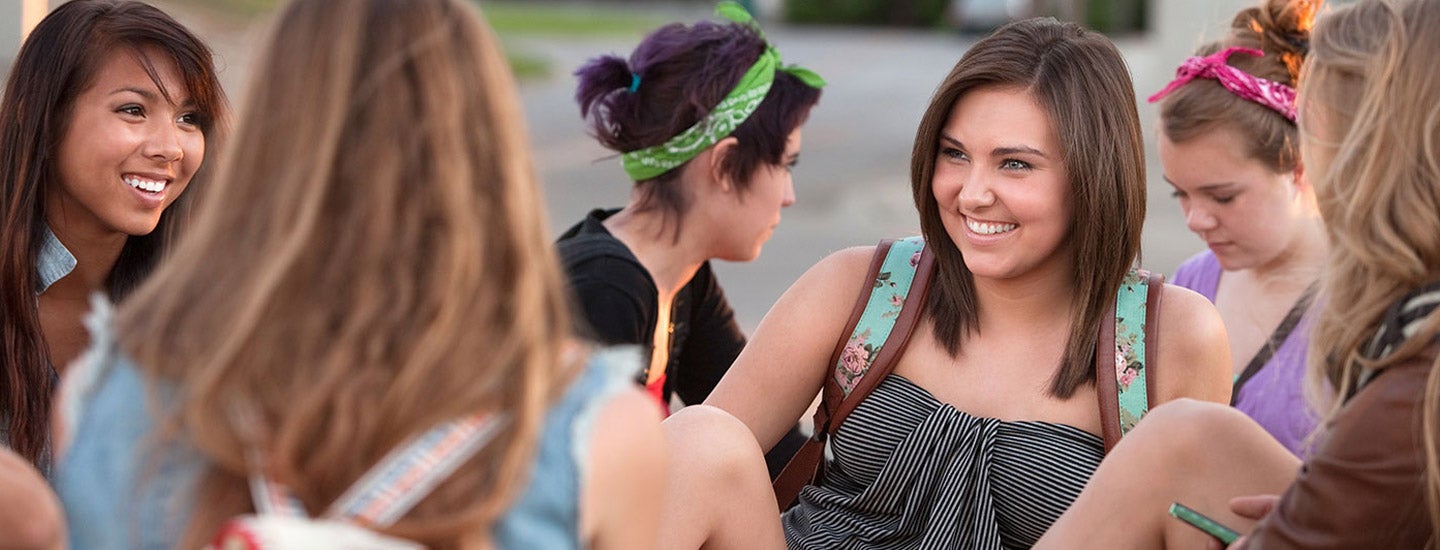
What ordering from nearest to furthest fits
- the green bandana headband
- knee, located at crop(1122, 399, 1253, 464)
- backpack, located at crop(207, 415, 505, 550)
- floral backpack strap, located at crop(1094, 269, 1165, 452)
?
1. backpack, located at crop(207, 415, 505, 550)
2. knee, located at crop(1122, 399, 1253, 464)
3. floral backpack strap, located at crop(1094, 269, 1165, 452)
4. the green bandana headband

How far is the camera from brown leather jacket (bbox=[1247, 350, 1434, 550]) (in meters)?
1.92

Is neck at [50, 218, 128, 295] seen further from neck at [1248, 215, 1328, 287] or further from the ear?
neck at [1248, 215, 1328, 287]

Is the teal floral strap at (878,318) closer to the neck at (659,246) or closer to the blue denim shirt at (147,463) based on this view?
the neck at (659,246)

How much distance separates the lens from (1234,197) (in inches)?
141

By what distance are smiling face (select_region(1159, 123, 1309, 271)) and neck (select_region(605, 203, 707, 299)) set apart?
1105 millimetres

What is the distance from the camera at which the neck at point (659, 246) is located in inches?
138

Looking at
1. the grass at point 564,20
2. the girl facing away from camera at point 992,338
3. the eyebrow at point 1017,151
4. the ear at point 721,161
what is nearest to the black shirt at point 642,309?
the ear at point 721,161

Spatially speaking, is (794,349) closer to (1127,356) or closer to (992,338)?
(992,338)

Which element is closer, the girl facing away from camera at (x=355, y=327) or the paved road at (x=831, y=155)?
the girl facing away from camera at (x=355, y=327)

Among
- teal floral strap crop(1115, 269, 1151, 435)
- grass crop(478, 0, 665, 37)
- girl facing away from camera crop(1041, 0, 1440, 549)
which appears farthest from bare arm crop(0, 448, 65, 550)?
grass crop(478, 0, 665, 37)

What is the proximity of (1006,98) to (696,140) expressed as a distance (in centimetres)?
88

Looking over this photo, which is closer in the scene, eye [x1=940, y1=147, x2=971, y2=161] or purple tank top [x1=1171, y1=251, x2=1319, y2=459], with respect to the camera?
eye [x1=940, y1=147, x2=971, y2=161]

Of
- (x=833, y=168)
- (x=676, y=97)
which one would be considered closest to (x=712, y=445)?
(x=676, y=97)

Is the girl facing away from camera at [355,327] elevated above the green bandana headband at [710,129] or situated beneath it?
elevated above
